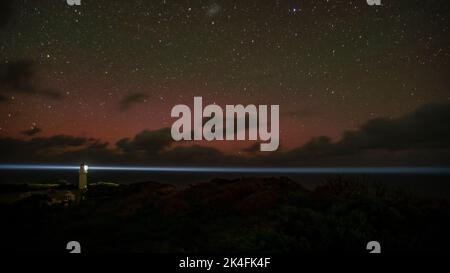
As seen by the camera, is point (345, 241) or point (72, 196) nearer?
point (345, 241)

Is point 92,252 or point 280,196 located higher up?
point 280,196

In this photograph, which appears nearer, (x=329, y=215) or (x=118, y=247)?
(x=118, y=247)

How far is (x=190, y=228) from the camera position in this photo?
5.53 meters

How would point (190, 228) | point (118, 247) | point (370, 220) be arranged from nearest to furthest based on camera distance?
point (118, 247), point (370, 220), point (190, 228)

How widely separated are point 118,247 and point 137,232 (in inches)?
18.6

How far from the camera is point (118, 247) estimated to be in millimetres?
4820

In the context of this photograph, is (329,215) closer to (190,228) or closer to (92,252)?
(190,228)
